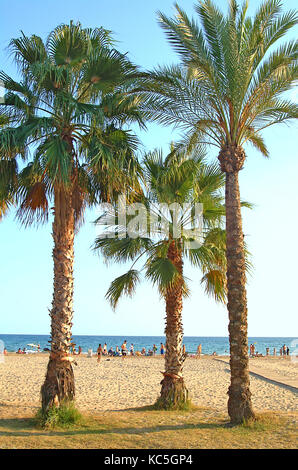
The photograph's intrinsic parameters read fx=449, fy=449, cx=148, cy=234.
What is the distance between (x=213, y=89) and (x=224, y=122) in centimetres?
79

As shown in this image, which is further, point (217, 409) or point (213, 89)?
point (217, 409)

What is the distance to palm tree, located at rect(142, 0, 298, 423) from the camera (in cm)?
983

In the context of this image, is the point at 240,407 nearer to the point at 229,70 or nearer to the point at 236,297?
the point at 236,297

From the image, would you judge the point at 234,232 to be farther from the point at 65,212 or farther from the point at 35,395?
the point at 35,395

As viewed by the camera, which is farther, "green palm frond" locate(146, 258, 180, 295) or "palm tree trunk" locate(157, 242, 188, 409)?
"palm tree trunk" locate(157, 242, 188, 409)

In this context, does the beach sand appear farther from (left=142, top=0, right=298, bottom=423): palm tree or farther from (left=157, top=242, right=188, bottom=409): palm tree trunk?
(left=142, top=0, right=298, bottom=423): palm tree

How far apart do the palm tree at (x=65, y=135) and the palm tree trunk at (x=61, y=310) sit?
0.8 inches

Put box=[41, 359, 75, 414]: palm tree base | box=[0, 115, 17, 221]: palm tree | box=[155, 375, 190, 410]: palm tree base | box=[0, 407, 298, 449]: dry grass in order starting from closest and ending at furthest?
box=[0, 407, 298, 449]: dry grass < box=[41, 359, 75, 414]: palm tree base < box=[0, 115, 17, 221]: palm tree < box=[155, 375, 190, 410]: palm tree base

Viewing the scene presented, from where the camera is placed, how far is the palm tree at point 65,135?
9.51 metres

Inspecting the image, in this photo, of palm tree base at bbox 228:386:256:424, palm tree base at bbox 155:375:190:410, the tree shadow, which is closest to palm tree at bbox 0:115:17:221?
the tree shadow

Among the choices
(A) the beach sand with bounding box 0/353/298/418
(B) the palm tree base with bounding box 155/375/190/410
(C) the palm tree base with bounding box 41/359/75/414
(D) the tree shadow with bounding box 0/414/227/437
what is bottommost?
(A) the beach sand with bounding box 0/353/298/418

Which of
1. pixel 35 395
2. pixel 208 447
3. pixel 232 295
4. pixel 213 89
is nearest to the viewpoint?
pixel 208 447

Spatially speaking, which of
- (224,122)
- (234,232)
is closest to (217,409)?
(234,232)
